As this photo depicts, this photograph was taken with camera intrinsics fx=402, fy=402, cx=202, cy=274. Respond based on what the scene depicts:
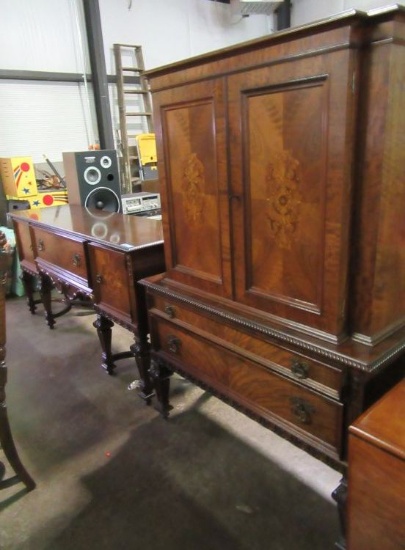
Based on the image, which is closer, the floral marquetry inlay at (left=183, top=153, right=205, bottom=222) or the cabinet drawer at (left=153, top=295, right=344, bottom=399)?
the cabinet drawer at (left=153, top=295, right=344, bottom=399)

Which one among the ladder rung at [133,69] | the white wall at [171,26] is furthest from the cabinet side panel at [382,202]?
the white wall at [171,26]

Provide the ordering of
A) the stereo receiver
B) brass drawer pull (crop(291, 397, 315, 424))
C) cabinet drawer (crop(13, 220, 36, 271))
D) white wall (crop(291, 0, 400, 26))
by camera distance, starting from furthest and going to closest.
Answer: white wall (crop(291, 0, 400, 26)) → the stereo receiver → cabinet drawer (crop(13, 220, 36, 271)) → brass drawer pull (crop(291, 397, 315, 424))

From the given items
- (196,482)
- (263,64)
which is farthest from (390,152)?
(196,482)

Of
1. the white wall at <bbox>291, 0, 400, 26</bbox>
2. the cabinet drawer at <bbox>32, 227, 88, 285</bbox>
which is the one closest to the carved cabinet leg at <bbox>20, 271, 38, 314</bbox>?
the cabinet drawer at <bbox>32, 227, 88, 285</bbox>

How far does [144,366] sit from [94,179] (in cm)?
171

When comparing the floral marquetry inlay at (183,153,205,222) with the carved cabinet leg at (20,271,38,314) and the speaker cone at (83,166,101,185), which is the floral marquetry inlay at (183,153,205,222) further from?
the carved cabinet leg at (20,271,38,314)

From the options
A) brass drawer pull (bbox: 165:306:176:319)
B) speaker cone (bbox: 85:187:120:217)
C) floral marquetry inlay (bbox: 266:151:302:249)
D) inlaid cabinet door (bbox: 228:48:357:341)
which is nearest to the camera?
inlaid cabinet door (bbox: 228:48:357:341)

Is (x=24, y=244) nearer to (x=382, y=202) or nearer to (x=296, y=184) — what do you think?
(x=296, y=184)

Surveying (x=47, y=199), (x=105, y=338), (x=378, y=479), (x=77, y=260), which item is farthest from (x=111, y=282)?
(x=47, y=199)

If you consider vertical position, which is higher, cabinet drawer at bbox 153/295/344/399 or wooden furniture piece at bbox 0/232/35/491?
cabinet drawer at bbox 153/295/344/399

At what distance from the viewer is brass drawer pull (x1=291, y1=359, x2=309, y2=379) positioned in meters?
1.15

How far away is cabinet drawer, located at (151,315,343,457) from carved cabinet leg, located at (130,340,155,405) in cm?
14

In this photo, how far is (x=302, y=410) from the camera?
3.94 ft

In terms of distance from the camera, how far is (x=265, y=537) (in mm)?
1327
